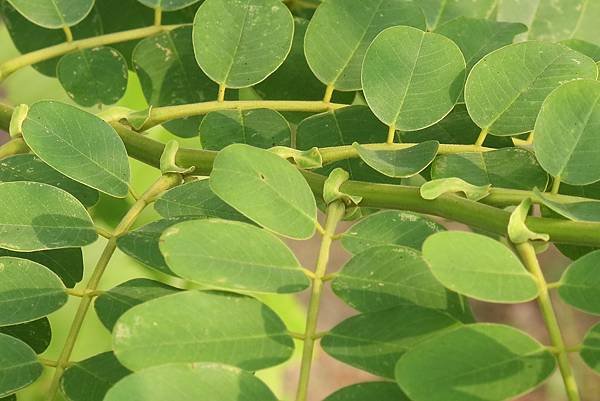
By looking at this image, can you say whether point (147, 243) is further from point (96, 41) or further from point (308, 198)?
point (96, 41)

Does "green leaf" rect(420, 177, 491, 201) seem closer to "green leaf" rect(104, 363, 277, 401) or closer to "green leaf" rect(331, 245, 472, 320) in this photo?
"green leaf" rect(331, 245, 472, 320)

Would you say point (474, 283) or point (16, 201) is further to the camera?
point (16, 201)

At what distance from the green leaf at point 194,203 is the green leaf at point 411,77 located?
13 cm

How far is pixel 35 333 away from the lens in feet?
2.11

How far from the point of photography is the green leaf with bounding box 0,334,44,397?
1.81 ft

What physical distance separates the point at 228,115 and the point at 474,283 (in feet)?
0.99

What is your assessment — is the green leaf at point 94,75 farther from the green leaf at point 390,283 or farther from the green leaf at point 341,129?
the green leaf at point 390,283

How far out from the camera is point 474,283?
1.64 ft

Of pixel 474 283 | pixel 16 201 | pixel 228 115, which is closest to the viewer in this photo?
pixel 474 283

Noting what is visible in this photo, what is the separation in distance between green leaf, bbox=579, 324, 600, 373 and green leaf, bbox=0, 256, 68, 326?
0.99ft

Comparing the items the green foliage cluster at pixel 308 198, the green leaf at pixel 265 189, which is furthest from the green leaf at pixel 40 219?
the green leaf at pixel 265 189

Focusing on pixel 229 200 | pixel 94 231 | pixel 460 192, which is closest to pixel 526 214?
pixel 460 192

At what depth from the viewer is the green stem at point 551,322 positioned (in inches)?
19.2

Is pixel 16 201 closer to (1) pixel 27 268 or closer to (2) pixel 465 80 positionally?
(1) pixel 27 268
